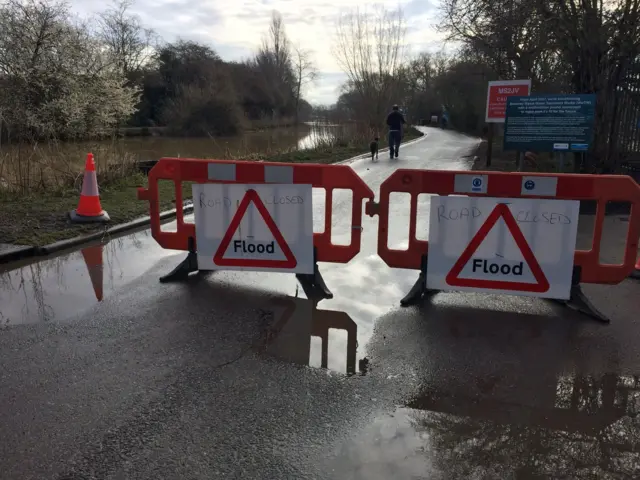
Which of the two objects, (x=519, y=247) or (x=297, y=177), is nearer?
(x=519, y=247)

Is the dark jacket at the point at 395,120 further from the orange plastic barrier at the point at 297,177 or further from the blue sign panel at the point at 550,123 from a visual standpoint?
the orange plastic barrier at the point at 297,177

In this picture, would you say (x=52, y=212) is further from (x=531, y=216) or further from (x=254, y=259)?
(x=531, y=216)

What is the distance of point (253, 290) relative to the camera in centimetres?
552

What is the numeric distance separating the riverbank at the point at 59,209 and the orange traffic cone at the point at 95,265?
50 cm

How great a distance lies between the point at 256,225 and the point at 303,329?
146 cm

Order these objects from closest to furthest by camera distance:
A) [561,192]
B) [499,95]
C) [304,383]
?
1. [304,383]
2. [561,192]
3. [499,95]

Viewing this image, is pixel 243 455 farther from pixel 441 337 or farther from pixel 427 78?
pixel 427 78

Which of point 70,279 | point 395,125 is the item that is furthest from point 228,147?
point 70,279

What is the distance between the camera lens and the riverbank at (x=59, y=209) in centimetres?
711

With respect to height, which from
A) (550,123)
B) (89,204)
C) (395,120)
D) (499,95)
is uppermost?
(499,95)

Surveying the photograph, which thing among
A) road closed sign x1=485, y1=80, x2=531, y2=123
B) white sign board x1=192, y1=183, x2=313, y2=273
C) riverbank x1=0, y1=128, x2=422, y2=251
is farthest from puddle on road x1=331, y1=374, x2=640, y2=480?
road closed sign x1=485, y1=80, x2=531, y2=123

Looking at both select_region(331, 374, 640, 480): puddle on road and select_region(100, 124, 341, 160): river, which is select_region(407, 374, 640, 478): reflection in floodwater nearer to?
select_region(331, 374, 640, 480): puddle on road

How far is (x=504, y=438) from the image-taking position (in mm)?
3039

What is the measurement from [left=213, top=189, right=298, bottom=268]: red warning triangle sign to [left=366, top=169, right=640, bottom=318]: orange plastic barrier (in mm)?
948
